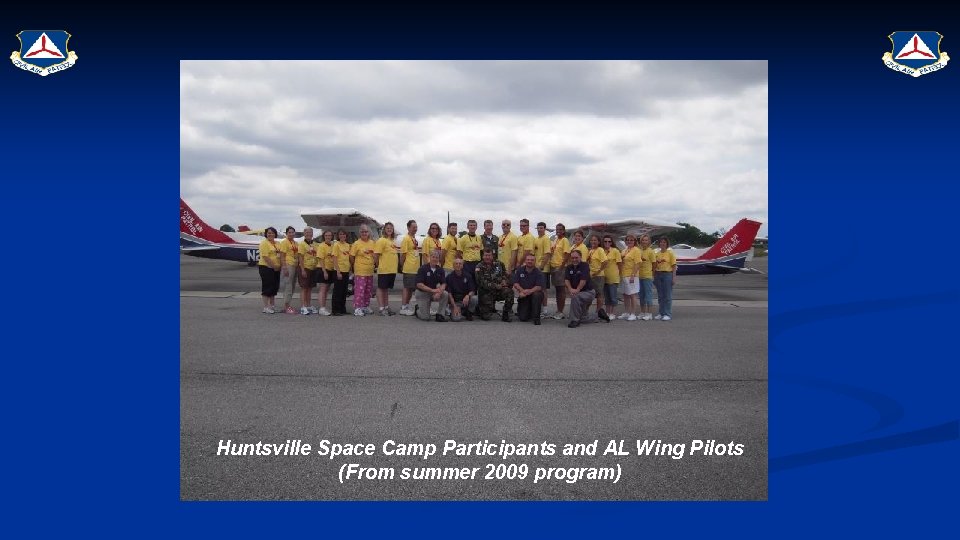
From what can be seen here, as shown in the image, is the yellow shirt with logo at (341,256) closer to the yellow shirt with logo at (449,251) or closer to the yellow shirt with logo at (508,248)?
the yellow shirt with logo at (449,251)

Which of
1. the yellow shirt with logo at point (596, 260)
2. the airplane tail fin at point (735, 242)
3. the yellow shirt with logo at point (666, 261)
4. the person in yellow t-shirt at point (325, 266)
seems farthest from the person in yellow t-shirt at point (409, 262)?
the airplane tail fin at point (735, 242)

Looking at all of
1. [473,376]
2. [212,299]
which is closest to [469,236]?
[473,376]

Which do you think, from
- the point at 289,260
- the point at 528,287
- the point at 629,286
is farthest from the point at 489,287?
the point at 289,260

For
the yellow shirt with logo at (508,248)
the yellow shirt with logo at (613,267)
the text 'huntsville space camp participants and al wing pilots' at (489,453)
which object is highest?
the yellow shirt with logo at (508,248)

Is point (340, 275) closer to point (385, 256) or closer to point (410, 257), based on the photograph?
point (385, 256)

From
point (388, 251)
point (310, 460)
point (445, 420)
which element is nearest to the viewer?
point (310, 460)

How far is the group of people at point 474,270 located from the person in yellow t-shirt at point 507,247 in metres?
0.02

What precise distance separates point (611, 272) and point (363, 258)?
3941mm

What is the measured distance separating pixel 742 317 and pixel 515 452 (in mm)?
7044

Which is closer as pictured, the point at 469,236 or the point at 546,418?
the point at 546,418

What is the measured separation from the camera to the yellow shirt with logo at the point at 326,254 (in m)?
8.79

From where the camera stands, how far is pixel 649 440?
342 cm

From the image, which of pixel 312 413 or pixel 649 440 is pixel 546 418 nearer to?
pixel 649 440

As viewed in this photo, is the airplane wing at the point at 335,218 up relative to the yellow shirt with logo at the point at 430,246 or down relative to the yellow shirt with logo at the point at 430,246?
up
